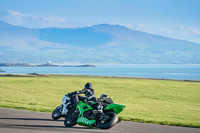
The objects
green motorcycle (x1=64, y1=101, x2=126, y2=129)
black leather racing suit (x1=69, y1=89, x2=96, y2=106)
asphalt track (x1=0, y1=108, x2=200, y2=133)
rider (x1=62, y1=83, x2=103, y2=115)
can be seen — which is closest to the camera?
green motorcycle (x1=64, y1=101, x2=126, y2=129)

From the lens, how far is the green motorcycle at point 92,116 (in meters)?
11.8

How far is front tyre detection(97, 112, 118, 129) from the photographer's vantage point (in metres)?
11.6

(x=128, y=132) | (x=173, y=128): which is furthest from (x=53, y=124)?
(x=173, y=128)

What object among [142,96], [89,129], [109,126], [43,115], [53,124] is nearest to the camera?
[109,126]

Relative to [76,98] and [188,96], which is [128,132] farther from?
[188,96]

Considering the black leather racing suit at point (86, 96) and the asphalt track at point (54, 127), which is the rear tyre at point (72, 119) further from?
the black leather racing suit at point (86, 96)

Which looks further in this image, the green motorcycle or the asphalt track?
the asphalt track

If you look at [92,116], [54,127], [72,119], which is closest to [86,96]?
[72,119]

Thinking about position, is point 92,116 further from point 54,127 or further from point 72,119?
point 54,127

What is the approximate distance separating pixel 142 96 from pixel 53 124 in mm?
21578

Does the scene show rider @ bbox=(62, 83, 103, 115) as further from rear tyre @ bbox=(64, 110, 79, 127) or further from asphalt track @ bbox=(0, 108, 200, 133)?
asphalt track @ bbox=(0, 108, 200, 133)

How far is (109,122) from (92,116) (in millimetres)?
977

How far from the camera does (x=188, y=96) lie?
3450 centimetres

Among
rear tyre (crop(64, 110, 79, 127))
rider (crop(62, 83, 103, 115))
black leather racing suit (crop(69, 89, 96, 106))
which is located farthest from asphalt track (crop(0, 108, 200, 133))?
black leather racing suit (crop(69, 89, 96, 106))
